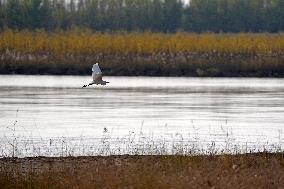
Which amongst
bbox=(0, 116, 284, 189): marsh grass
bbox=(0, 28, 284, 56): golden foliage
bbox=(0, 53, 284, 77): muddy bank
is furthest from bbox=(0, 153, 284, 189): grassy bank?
→ bbox=(0, 28, 284, 56): golden foliage

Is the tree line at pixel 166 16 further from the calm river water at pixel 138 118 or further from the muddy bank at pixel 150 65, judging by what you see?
the calm river water at pixel 138 118

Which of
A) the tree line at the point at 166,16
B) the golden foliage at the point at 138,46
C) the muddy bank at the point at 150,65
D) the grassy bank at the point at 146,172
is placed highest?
the tree line at the point at 166,16

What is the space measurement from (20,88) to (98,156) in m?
21.5

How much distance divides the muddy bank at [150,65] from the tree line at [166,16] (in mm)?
39024

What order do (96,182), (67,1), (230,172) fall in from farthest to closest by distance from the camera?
(67,1)
(230,172)
(96,182)

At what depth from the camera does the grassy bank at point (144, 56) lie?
53.2 metres

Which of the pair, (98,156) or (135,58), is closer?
(98,156)

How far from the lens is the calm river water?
784 inches

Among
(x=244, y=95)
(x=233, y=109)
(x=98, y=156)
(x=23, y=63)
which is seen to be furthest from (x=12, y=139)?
(x=23, y=63)

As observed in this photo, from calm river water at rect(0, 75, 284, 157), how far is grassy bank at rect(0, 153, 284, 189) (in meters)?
1.45

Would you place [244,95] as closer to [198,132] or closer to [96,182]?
[198,132]

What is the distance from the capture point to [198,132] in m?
22.7

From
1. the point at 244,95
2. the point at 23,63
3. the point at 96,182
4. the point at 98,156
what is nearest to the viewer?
the point at 96,182

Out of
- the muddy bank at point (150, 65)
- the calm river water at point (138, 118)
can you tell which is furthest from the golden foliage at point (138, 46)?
the calm river water at point (138, 118)
